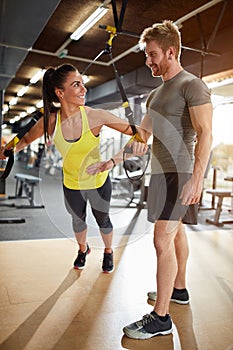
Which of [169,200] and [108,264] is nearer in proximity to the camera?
[169,200]

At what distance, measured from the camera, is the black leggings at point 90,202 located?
2242 millimetres

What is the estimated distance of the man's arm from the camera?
1450mm

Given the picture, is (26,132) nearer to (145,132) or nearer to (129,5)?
(145,132)

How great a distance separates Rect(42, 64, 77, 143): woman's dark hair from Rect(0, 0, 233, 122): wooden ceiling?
1.34m

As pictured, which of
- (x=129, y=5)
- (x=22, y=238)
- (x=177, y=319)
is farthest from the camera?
(x=129, y=5)

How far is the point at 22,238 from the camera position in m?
3.32

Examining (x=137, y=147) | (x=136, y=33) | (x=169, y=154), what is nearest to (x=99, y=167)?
(x=137, y=147)

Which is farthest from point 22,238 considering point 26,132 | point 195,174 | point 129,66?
point 129,66

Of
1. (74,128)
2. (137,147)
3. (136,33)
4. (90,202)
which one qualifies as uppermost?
(136,33)

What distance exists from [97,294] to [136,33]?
285 cm

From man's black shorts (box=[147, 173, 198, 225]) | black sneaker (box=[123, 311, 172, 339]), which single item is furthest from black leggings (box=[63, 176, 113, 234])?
black sneaker (box=[123, 311, 172, 339])

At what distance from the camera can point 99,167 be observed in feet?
6.25

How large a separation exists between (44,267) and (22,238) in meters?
0.92

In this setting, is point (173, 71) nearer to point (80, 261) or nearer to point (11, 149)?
point (11, 149)
